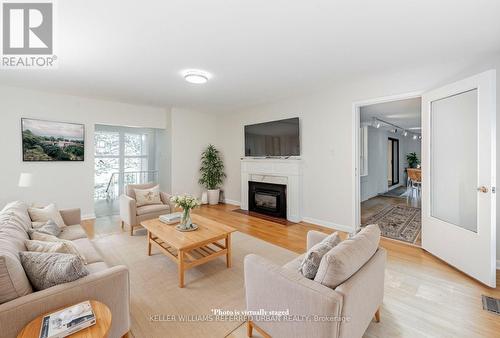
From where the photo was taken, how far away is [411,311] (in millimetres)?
1936

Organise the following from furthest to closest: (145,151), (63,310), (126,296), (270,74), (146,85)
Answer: (145,151)
(146,85)
(270,74)
(126,296)
(63,310)

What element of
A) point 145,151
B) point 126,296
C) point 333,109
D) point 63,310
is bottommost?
point 126,296

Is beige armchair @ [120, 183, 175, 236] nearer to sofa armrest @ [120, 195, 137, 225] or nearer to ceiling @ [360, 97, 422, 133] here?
sofa armrest @ [120, 195, 137, 225]

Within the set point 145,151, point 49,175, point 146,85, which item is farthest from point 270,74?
point 145,151

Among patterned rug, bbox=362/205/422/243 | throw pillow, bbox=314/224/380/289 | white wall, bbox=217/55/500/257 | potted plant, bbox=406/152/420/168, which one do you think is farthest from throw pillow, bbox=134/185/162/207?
potted plant, bbox=406/152/420/168

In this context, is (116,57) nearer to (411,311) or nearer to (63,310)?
(63,310)

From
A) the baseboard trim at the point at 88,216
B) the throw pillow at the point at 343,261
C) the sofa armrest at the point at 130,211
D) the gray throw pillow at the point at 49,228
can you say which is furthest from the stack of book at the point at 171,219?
the baseboard trim at the point at 88,216

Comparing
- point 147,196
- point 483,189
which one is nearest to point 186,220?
point 147,196

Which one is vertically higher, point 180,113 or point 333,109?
point 180,113

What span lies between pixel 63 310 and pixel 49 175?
4316 mm

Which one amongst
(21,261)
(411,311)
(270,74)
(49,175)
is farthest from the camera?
(49,175)

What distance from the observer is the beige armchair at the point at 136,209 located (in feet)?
12.1

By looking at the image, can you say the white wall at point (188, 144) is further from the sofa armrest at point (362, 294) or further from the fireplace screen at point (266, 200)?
the sofa armrest at point (362, 294)

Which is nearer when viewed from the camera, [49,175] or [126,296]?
[126,296]
